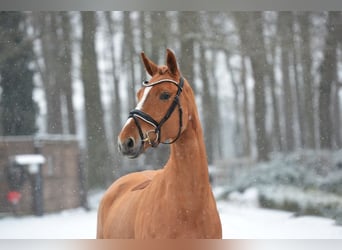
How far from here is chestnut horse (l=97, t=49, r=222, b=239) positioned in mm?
2408

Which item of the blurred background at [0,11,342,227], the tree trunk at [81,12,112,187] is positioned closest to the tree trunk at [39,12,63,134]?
the blurred background at [0,11,342,227]

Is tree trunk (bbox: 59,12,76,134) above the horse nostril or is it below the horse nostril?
above

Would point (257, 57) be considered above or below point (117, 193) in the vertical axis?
above

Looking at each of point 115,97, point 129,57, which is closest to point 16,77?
point 115,97

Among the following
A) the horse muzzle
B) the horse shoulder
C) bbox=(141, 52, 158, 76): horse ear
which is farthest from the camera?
the horse shoulder

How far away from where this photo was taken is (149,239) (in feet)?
8.02

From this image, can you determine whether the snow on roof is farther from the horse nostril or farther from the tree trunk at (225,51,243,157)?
the horse nostril

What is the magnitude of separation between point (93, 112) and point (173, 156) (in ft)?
6.90

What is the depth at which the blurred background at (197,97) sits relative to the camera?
14.2 feet

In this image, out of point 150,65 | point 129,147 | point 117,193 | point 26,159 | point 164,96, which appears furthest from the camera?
point 26,159

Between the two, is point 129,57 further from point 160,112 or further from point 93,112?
point 160,112

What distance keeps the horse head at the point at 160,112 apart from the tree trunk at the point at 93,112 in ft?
6.28

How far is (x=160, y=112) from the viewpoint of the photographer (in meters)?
2.46

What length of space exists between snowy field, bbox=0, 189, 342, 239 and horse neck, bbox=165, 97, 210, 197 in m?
1.81
